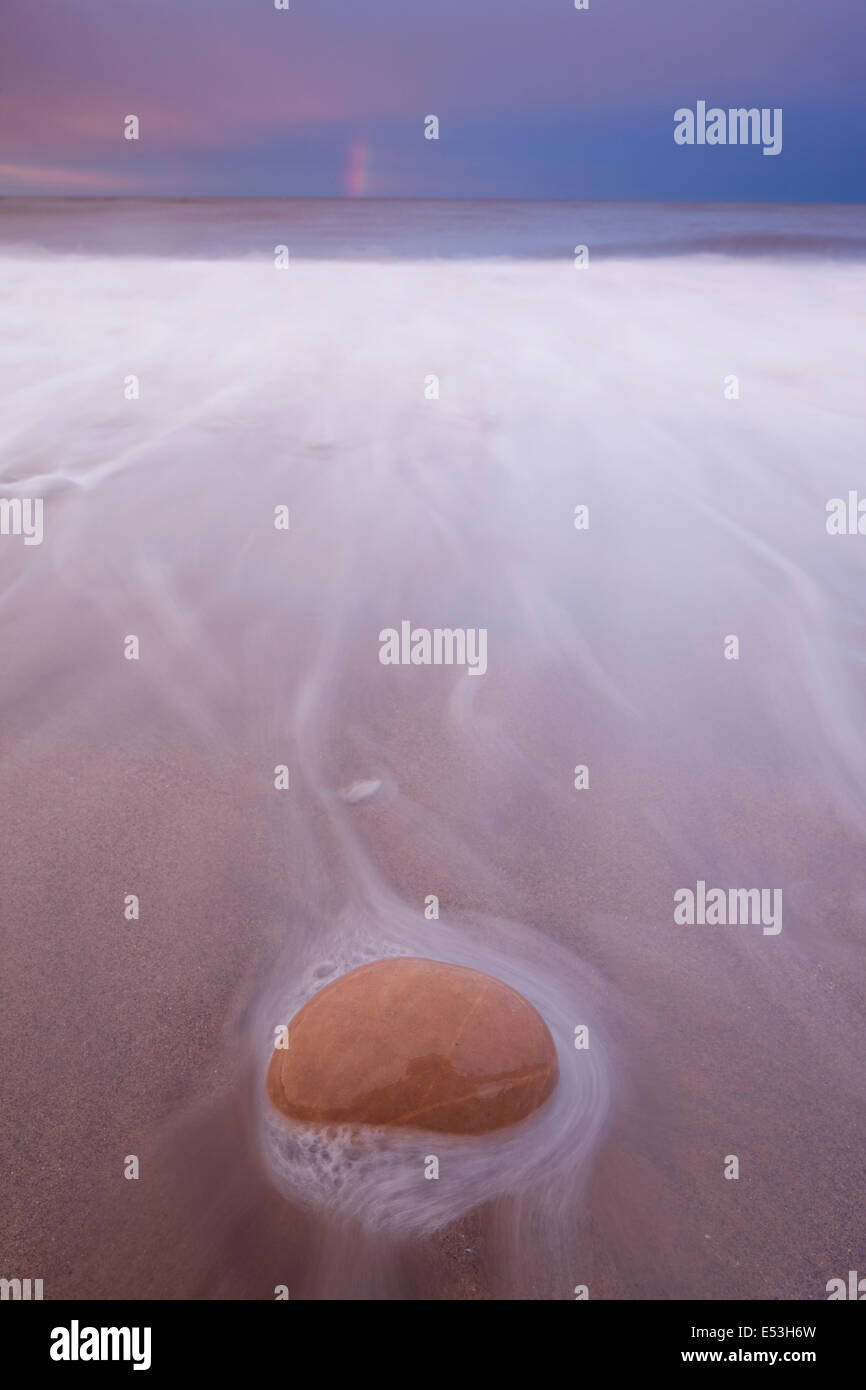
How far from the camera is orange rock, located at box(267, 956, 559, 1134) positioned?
1408 millimetres

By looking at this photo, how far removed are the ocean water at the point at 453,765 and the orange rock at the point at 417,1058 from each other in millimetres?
48

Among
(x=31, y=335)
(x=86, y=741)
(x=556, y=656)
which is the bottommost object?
(x=86, y=741)

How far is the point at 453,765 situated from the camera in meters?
2.27

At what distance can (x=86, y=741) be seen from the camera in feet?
7.58

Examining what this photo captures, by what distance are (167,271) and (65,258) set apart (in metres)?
0.96

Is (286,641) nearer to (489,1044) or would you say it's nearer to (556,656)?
(556,656)

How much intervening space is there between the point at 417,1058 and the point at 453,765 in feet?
3.09

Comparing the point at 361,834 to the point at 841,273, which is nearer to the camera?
the point at 361,834

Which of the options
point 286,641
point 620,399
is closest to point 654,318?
point 620,399

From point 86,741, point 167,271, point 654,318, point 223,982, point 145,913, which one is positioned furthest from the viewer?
point 167,271

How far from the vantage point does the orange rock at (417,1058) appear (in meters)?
1.41

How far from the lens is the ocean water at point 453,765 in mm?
1377

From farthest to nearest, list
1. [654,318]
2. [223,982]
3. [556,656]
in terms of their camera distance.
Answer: [654,318]
[556,656]
[223,982]

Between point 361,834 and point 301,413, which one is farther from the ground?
point 301,413
